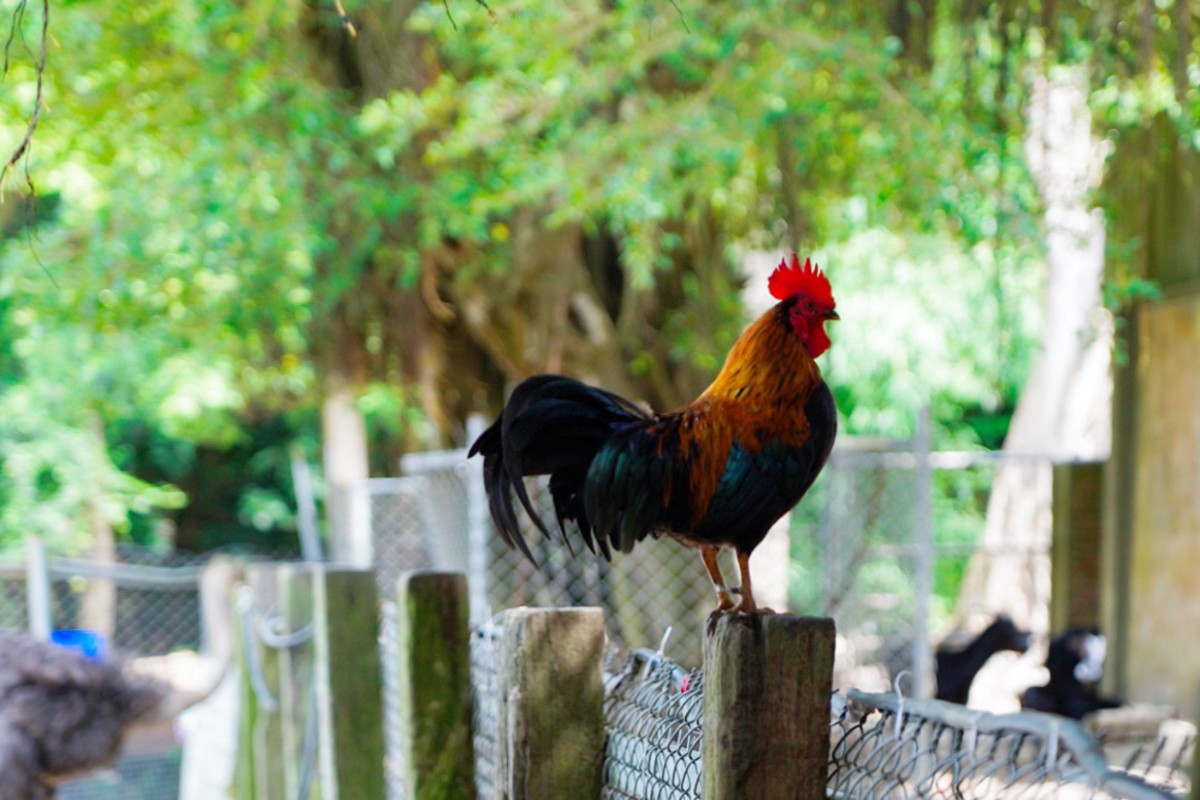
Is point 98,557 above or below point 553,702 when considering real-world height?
below

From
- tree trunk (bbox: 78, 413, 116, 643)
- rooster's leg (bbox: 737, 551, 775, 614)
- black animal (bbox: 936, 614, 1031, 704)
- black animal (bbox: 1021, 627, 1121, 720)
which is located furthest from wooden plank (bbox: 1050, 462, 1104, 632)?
tree trunk (bbox: 78, 413, 116, 643)

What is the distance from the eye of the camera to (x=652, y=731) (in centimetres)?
165

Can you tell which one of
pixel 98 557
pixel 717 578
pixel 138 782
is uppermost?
pixel 717 578

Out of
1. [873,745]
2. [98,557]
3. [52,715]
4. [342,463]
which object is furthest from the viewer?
[98,557]

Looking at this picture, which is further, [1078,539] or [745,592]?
[1078,539]

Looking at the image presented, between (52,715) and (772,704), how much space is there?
2777 mm

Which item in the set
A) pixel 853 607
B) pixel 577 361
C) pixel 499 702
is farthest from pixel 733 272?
pixel 499 702

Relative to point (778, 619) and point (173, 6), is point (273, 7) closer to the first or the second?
point (173, 6)

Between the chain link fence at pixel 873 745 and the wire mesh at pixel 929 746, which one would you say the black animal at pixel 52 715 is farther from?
the wire mesh at pixel 929 746

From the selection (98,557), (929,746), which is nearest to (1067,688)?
(929,746)

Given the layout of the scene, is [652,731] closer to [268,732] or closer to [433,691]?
[433,691]

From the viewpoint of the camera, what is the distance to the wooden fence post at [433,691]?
227cm

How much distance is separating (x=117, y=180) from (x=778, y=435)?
5.26 meters

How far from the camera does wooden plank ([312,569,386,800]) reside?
2711mm
